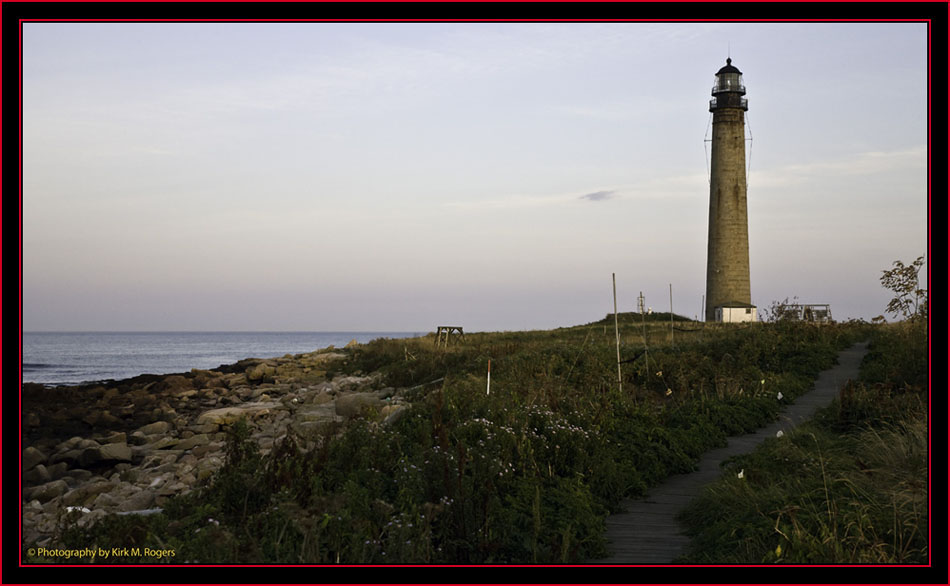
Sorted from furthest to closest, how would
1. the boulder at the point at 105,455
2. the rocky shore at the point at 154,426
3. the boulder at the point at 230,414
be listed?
1. the boulder at the point at 230,414
2. the boulder at the point at 105,455
3. the rocky shore at the point at 154,426

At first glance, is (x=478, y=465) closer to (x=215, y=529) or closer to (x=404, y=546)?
(x=404, y=546)

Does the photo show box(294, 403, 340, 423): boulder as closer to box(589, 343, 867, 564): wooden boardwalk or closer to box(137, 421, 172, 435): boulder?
box(137, 421, 172, 435): boulder

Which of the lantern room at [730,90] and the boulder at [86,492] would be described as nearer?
the boulder at [86,492]

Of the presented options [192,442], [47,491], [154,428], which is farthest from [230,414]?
[47,491]

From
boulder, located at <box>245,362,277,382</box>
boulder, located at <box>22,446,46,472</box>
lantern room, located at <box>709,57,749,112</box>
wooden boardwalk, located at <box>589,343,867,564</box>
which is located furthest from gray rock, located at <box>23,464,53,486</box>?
lantern room, located at <box>709,57,749,112</box>

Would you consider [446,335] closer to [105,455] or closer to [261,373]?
[261,373]

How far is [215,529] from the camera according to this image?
5.24 metres

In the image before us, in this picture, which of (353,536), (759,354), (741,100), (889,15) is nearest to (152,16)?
(353,536)

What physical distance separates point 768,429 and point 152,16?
11019mm

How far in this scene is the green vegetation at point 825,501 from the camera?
5.93 m

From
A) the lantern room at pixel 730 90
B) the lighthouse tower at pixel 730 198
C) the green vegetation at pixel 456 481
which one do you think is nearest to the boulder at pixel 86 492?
the green vegetation at pixel 456 481

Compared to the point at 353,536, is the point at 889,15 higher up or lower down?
higher up

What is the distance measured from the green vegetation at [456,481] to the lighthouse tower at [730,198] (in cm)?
2762

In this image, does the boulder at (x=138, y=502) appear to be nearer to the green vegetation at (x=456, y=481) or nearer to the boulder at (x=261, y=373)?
the green vegetation at (x=456, y=481)
